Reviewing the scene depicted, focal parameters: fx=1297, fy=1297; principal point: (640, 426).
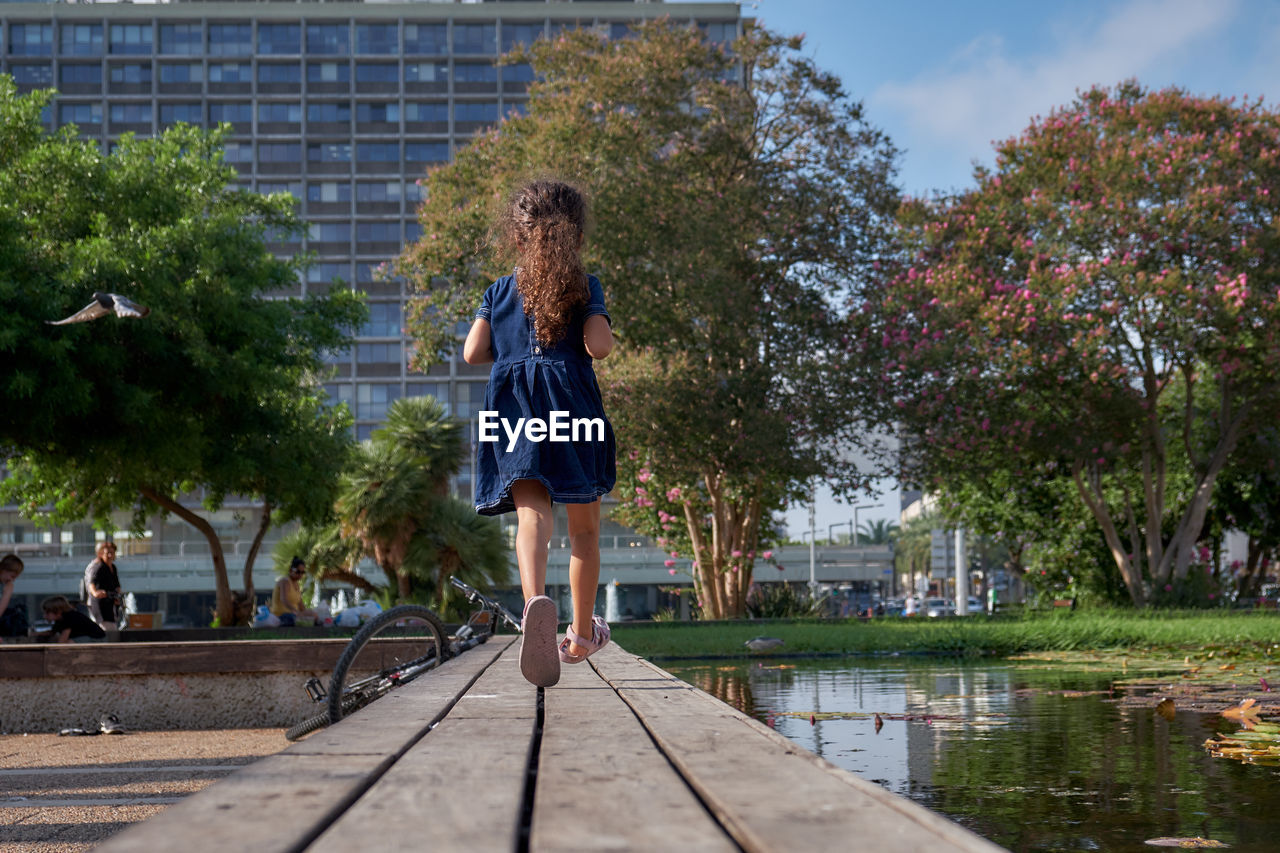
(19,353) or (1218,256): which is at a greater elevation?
(1218,256)

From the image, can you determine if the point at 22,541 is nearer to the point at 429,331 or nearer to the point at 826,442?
the point at 429,331

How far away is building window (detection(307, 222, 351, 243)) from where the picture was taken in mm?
84750

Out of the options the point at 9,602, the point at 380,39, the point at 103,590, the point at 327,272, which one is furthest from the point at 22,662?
the point at 380,39

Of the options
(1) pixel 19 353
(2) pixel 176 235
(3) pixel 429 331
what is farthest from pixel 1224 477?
(1) pixel 19 353

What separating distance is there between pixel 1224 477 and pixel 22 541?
193ft

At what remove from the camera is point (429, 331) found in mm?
23969

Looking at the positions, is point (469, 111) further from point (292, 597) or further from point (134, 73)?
point (292, 597)

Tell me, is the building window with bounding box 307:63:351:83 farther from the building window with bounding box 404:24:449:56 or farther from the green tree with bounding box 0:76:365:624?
the green tree with bounding box 0:76:365:624

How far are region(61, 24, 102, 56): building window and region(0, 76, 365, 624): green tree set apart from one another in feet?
222

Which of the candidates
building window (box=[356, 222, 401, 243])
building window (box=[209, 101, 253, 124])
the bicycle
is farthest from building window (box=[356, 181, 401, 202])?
the bicycle

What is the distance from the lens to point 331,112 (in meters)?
85.1

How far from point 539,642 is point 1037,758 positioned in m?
2.71

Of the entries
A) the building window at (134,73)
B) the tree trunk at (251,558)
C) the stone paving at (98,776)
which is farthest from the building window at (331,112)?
the stone paving at (98,776)

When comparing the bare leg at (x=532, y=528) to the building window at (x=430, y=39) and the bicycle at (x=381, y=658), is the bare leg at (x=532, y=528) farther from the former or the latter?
the building window at (x=430, y=39)
